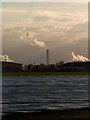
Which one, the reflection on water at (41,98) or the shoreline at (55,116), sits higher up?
the shoreline at (55,116)

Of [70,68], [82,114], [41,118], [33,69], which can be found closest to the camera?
[41,118]

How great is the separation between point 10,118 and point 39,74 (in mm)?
157486

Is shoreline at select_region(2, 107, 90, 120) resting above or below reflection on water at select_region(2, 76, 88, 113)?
above

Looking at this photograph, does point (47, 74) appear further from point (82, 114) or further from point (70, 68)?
point (82, 114)

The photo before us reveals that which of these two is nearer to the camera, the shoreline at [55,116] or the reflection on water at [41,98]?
the shoreline at [55,116]

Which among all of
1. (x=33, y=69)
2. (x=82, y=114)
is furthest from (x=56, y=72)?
(x=82, y=114)

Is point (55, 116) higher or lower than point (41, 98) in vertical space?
higher

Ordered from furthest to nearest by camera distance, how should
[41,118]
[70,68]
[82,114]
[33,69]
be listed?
[70,68] < [33,69] < [82,114] < [41,118]

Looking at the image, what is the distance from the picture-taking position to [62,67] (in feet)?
561

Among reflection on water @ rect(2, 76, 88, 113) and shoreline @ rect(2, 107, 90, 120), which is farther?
reflection on water @ rect(2, 76, 88, 113)

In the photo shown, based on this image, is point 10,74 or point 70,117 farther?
point 10,74

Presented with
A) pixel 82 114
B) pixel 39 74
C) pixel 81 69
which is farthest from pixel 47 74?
pixel 82 114

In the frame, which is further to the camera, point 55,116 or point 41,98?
point 41,98

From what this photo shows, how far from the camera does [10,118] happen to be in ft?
41.7
